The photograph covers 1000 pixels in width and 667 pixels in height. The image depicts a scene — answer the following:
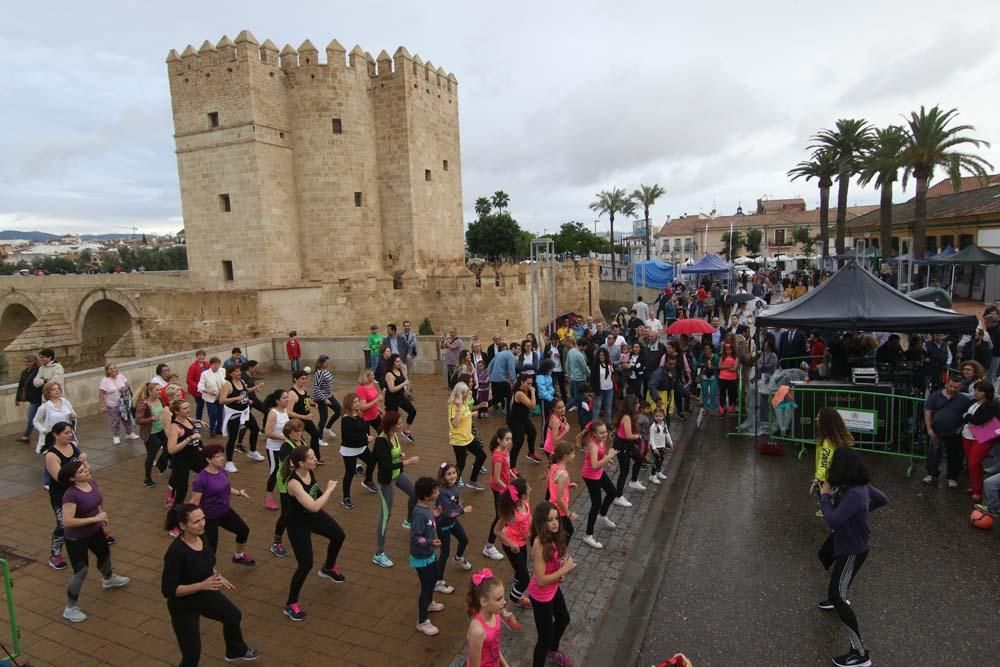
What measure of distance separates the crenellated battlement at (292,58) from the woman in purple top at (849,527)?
2414 centimetres

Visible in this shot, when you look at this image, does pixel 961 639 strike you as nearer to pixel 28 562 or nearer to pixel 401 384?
pixel 401 384

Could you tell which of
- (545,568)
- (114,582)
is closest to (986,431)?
(545,568)

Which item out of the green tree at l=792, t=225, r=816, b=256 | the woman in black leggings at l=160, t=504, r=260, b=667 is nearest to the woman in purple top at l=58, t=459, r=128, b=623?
the woman in black leggings at l=160, t=504, r=260, b=667

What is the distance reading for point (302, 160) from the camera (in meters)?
24.3

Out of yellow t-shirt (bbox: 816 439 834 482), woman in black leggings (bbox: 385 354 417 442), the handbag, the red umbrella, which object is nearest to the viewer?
yellow t-shirt (bbox: 816 439 834 482)

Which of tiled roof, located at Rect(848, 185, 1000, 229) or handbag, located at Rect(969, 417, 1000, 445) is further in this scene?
tiled roof, located at Rect(848, 185, 1000, 229)

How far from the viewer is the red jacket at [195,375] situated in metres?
9.98

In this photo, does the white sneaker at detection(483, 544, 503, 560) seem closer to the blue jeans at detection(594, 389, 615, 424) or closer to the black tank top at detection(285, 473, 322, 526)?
the black tank top at detection(285, 473, 322, 526)

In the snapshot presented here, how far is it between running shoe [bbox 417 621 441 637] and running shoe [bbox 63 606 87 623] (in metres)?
2.87

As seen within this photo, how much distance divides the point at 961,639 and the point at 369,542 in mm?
5312

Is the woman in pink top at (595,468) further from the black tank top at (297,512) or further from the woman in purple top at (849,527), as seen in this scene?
the black tank top at (297,512)

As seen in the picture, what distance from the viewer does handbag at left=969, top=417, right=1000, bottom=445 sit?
662cm

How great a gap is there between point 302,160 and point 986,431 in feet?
77.3

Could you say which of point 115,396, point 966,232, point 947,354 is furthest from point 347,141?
point 966,232
